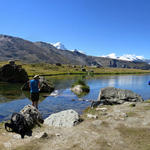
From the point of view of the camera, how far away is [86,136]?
12.4 meters

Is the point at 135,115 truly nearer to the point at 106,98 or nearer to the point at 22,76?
the point at 106,98

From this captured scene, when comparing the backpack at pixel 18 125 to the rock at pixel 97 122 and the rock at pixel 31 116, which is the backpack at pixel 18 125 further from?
the rock at pixel 97 122

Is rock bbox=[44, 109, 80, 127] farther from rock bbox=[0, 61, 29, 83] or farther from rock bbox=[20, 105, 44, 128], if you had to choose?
rock bbox=[0, 61, 29, 83]

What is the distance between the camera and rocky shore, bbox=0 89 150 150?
1078 cm

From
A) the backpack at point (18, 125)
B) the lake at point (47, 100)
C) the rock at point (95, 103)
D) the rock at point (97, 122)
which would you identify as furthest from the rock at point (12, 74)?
the rock at point (97, 122)

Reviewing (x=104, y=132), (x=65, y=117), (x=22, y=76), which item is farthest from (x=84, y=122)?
(x=22, y=76)

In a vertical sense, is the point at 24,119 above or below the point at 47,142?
above

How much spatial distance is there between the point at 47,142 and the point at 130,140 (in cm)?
573

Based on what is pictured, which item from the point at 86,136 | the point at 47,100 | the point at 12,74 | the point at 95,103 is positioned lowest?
the point at 47,100

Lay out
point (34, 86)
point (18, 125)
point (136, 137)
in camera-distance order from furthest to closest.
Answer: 1. point (34, 86)
2. point (18, 125)
3. point (136, 137)

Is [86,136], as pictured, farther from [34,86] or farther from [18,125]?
[34,86]

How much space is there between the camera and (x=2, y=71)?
209ft

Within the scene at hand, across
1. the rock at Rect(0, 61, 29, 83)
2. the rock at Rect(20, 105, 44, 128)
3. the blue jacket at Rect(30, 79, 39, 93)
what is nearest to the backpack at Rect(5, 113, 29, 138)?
the rock at Rect(20, 105, 44, 128)

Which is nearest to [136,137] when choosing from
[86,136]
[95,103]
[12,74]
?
[86,136]
